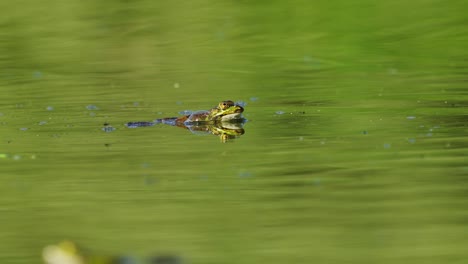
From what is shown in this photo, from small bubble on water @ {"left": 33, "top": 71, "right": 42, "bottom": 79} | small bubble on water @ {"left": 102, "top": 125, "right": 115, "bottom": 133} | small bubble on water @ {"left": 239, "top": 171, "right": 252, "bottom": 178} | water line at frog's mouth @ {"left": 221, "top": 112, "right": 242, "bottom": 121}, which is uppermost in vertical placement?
small bubble on water @ {"left": 33, "top": 71, "right": 42, "bottom": 79}

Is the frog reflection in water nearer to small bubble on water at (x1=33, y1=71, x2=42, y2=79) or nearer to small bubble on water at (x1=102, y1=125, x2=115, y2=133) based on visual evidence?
small bubble on water at (x1=102, y1=125, x2=115, y2=133)

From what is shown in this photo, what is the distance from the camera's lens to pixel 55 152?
11.7m

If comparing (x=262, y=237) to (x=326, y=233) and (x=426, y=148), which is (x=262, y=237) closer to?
(x=326, y=233)

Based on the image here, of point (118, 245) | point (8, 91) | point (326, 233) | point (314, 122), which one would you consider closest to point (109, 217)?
point (118, 245)

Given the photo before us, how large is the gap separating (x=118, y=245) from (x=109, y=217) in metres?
0.93

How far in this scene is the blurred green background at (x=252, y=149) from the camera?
7.67 m

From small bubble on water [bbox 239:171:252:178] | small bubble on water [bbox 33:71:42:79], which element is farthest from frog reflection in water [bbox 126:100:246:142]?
small bubble on water [bbox 33:71:42:79]

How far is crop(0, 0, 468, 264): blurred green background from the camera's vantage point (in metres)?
7.67

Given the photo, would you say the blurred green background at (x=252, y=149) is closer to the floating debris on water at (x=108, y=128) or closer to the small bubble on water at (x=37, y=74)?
the small bubble on water at (x=37, y=74)

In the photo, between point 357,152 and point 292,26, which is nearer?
point 357,152

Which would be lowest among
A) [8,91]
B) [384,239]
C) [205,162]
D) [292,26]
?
[384,239]

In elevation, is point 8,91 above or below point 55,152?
above

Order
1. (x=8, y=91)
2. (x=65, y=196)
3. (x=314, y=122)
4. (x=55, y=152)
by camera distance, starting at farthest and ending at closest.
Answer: (x=8, y=91)
(x=314, y=122)
(x=55, y=152)
(x=65, y=196)

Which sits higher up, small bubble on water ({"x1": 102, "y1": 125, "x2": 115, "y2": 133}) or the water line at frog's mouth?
the water line at frog's mouth
